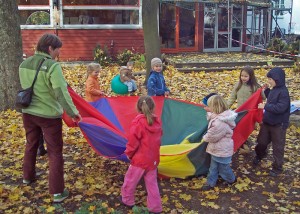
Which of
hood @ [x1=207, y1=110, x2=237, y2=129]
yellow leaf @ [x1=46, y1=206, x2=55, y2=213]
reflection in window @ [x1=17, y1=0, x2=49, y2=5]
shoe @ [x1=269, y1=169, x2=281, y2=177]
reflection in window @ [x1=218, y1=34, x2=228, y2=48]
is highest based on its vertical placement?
reflection in window @ [x1=17, y1=0, x2=49, y2=5]

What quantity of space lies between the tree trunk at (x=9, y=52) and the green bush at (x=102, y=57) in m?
7.53

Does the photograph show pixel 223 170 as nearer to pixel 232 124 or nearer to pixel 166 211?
pixel 232 124

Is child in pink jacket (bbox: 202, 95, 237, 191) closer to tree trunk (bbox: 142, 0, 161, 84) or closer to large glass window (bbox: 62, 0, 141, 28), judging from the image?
tree trunk (bbox: 142, 0, 161, 84)

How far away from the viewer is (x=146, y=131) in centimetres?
439

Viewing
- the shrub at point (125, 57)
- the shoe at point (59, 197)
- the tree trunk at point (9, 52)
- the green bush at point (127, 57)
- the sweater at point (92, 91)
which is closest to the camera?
the shoe at point (59, 197)

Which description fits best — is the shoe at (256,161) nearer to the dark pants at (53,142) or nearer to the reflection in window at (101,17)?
the dark pants at (53,142)

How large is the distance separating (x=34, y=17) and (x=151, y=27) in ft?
25.8

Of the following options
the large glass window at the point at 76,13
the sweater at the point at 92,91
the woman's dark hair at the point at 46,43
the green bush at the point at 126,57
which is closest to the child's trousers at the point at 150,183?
the woman's dark hair at the point at 46,43

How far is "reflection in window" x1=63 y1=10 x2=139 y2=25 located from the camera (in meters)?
17.1

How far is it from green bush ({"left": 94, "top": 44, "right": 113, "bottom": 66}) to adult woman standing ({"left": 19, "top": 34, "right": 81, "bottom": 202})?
11513 mm

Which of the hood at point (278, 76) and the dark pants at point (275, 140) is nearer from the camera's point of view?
the hood at point (278, 76)

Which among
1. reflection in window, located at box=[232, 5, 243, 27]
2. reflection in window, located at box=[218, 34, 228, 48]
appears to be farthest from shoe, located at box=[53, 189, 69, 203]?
reflection in window, located at box=[232, 5, 243, 27]

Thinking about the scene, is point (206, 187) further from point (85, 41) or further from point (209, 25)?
point (209, 25)

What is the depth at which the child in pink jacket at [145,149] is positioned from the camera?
Result: 14.4 ft
